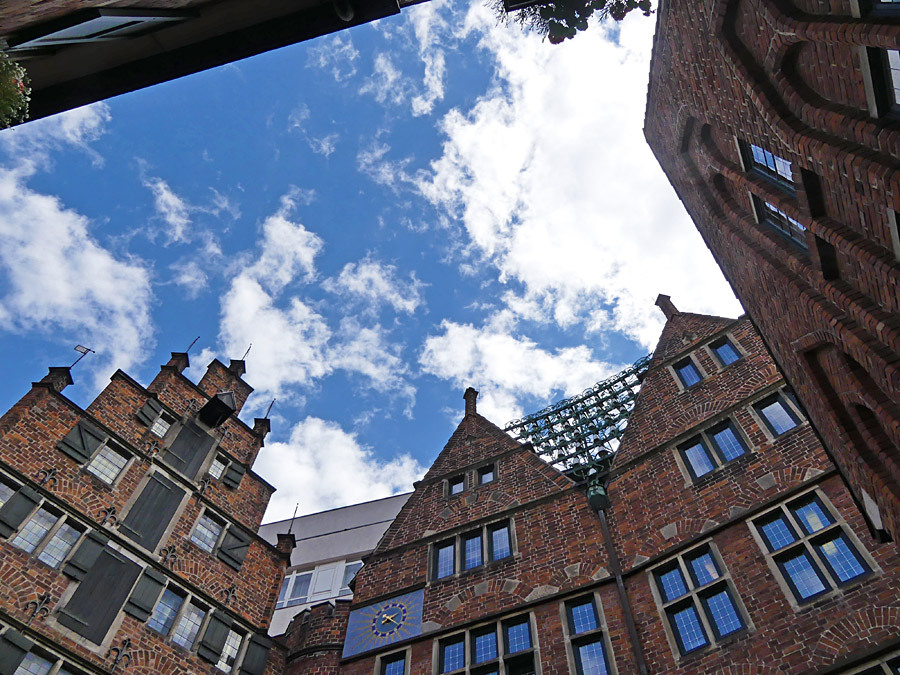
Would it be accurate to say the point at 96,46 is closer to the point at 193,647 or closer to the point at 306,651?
the point at 193,647

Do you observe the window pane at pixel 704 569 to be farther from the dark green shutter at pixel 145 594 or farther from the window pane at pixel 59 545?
the window pane at pixel 59 545

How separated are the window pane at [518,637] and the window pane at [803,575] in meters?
5.58

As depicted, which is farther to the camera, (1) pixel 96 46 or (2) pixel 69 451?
(2) pixel 69 451

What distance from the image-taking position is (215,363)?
23.8 meters

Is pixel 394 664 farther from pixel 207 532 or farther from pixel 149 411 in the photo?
pixel 149 411

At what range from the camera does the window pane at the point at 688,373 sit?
18.3 meters

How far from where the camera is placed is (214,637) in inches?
647

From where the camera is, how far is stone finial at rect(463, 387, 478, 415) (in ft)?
78.3

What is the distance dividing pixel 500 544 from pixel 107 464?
10587mm

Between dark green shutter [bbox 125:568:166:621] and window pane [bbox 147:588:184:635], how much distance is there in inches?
7.7

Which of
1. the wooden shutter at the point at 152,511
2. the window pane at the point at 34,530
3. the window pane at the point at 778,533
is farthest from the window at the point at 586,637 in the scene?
the window pane at the point at 34,530

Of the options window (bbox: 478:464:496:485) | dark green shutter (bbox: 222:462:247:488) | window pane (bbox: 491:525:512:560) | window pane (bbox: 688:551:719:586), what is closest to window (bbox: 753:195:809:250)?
window pane (bbox: 688:551:719:586)

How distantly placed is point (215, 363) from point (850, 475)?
66.5 ft

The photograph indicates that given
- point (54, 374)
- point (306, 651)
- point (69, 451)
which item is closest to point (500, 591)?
point (306, 651)
